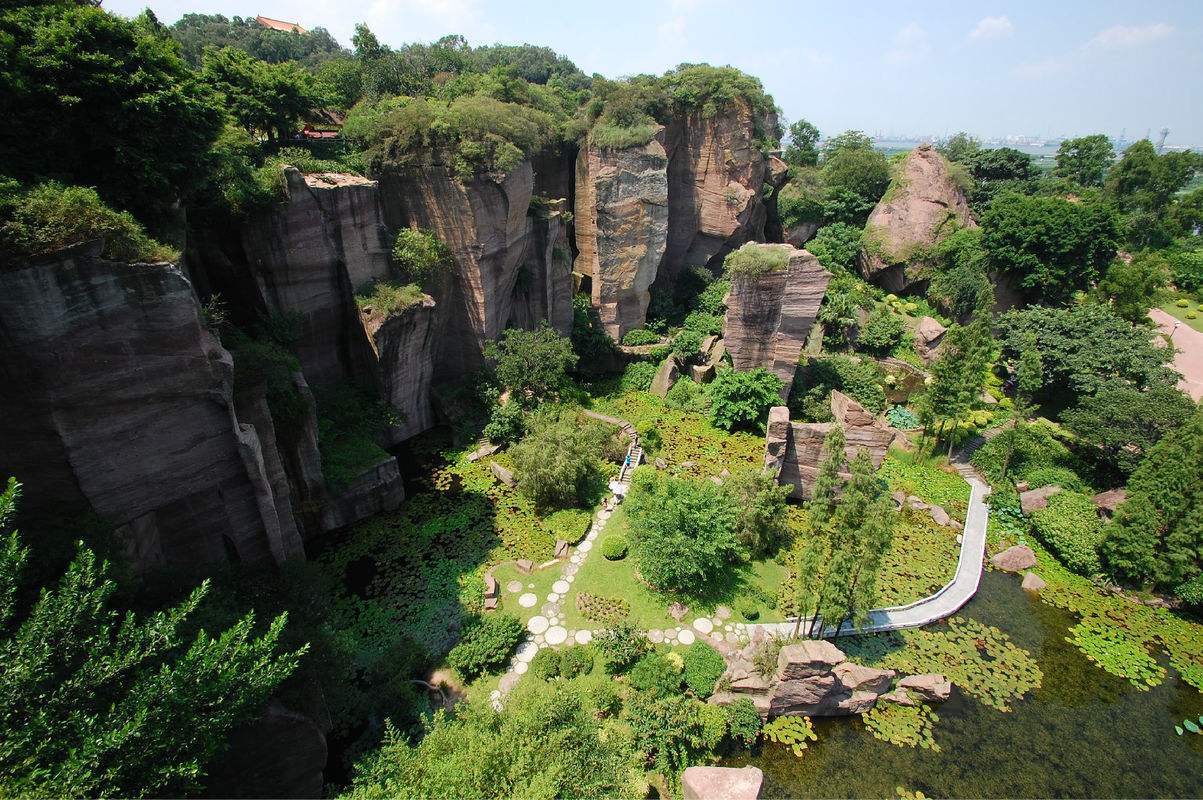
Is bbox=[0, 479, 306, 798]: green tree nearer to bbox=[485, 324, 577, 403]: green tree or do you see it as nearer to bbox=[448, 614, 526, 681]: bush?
bbox=[448, 614, 526, 681]: bush

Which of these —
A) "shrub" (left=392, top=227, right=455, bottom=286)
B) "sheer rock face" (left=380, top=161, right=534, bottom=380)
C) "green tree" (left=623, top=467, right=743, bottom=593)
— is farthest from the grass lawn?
"shrub" (left=392, top=227, right=455, bottom=286)

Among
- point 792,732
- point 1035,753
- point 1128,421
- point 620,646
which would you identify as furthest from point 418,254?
point 1128,421

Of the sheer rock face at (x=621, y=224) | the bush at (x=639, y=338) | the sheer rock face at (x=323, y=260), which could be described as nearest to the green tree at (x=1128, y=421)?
the bush at (x=639, y=338)

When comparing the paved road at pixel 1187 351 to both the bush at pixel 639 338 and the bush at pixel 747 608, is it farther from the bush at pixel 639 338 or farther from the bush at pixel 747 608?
the bush at pixel 747 608

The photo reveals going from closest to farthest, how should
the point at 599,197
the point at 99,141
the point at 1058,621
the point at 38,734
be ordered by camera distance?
the point at 38,734 < the point at 99,141 < the point at 1058,621 < the point at 599,197

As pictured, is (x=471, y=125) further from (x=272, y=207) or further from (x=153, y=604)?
(x=153, y=604)

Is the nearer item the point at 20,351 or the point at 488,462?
the point at 20,351

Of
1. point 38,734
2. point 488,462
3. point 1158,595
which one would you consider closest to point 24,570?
point 38,734
